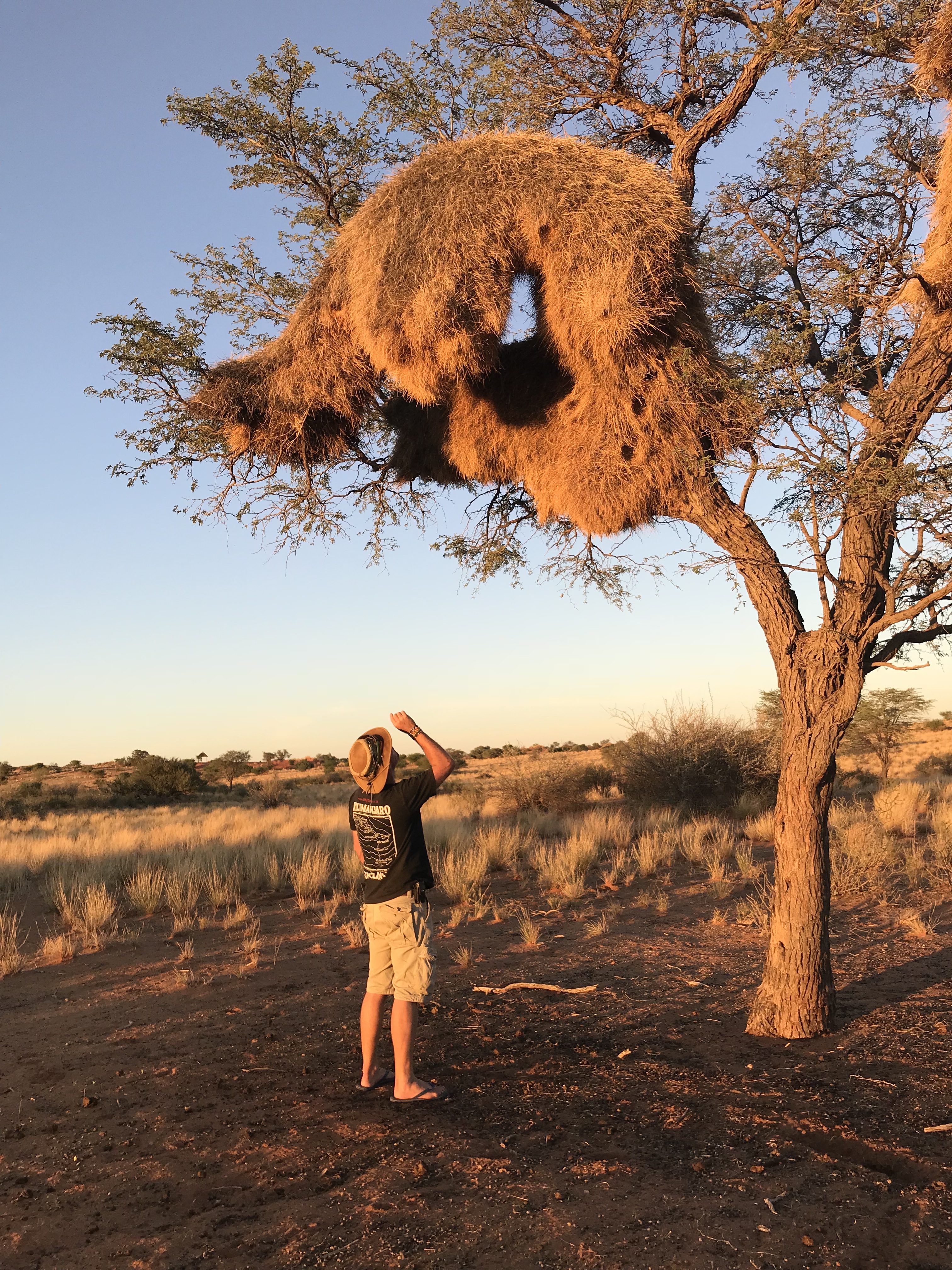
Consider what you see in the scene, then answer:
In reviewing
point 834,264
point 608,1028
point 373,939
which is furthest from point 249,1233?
point 834,264

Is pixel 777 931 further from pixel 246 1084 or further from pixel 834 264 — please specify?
pixel 834 264

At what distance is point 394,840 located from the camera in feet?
17.2

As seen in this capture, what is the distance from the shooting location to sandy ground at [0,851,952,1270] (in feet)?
12.1

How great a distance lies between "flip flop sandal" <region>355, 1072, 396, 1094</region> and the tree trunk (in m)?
2.65

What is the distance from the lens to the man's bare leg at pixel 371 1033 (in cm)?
518

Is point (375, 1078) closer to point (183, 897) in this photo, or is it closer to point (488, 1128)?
point (488, 1128)

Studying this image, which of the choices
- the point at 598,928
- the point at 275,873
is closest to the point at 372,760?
the point at 598,928

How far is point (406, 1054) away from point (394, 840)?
124 centimetres

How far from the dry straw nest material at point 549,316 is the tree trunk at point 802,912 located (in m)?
2.52

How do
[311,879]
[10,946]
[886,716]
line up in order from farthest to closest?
[886,716], [311,879], [10,946]

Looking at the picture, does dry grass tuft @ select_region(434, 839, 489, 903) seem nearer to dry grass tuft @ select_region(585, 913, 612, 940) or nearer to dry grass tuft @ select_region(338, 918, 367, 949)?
dry grass tuft @ select_region(338, 918, 367, 949)

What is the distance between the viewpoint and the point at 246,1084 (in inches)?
220

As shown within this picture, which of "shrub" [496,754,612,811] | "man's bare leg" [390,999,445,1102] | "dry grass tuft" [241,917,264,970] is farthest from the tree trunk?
"shrub" [496,754,612,811]

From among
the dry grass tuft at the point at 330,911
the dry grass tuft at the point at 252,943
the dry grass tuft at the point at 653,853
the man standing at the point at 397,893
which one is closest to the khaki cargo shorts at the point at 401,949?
the man standing at the point at 397,893
